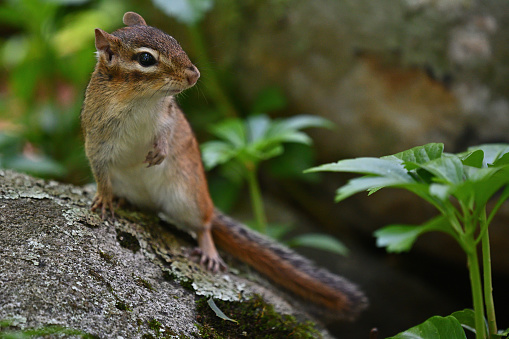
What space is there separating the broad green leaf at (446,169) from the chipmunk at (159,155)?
0.97 m

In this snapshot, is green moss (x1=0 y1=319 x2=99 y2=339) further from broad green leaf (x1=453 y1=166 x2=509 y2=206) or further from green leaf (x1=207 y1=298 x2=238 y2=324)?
broad green leaf (x1=453 y1=166 x2=509 y2=206)

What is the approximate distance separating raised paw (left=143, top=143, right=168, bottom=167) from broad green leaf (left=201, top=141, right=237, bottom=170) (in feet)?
2.05

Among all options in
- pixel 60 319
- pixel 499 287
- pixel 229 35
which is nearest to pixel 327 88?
pixel 229 35

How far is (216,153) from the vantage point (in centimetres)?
276

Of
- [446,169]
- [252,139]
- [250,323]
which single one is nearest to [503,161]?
[446,169]

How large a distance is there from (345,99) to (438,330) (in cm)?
223

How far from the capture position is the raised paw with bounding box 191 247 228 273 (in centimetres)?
211

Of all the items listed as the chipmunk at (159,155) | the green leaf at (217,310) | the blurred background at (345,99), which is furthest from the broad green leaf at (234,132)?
the green leaf at (217,310)

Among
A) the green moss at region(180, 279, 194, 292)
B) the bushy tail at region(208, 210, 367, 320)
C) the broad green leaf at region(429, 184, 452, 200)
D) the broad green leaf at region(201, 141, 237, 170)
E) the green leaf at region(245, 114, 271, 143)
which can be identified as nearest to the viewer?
the broad green leaf at region(429, 184, 452, 200)

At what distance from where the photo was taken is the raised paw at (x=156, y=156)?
1991 millimetres

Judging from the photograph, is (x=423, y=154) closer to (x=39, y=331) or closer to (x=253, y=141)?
(x=39, y=331)

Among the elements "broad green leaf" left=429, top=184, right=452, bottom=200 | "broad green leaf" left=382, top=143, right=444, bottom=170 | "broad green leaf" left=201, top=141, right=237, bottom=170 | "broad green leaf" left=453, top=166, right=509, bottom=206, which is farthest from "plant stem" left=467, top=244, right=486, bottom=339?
"broad green leaf" left=201, top=141, right=237, bottom=170

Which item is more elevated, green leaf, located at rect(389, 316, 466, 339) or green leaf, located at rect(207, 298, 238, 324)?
green leaf, located at rect(389, 316, 466, 339)

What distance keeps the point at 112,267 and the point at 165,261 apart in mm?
296
